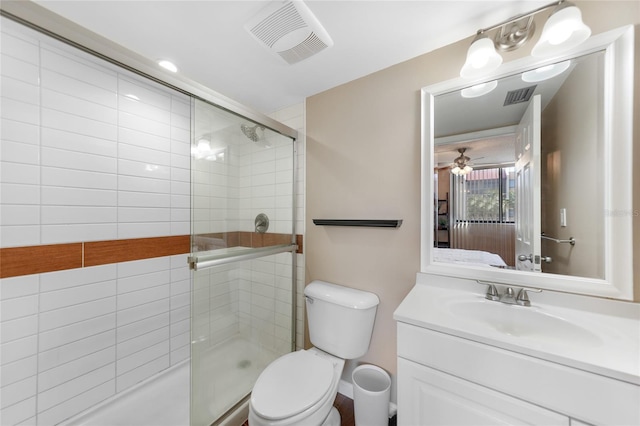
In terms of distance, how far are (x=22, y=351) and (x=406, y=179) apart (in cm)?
221

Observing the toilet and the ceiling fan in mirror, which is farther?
the ceiling fan in mirror

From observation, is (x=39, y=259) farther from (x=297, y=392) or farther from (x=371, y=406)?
(x=371, y=406)

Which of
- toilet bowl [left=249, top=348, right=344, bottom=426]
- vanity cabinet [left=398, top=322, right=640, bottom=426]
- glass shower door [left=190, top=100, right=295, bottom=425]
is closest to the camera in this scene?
vanity cabinet [left=398, top=322, right=640, bottom=426]

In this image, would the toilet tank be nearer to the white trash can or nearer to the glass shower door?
the white trash can

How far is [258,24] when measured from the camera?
3.50 feet

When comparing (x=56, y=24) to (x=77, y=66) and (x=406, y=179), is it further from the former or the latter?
(x=406, y=179)

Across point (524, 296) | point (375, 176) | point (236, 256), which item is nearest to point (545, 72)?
point (375, 176)

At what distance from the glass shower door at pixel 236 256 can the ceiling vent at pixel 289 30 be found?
45 cm

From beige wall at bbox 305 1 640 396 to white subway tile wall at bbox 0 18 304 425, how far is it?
0.76 feet

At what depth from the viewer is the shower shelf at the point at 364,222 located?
52.4 inches

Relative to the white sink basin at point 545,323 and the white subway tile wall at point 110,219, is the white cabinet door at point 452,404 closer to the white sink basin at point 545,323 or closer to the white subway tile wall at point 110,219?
the white sink basin at point 545,323

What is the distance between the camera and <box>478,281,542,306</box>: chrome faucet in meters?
0.99

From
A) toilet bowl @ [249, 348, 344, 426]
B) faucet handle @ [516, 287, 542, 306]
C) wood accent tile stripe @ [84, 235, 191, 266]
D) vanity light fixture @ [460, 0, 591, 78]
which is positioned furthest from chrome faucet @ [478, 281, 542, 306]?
wood accent tile stripe @ [84, 235, 191, 266]

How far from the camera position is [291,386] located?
3.67ft
